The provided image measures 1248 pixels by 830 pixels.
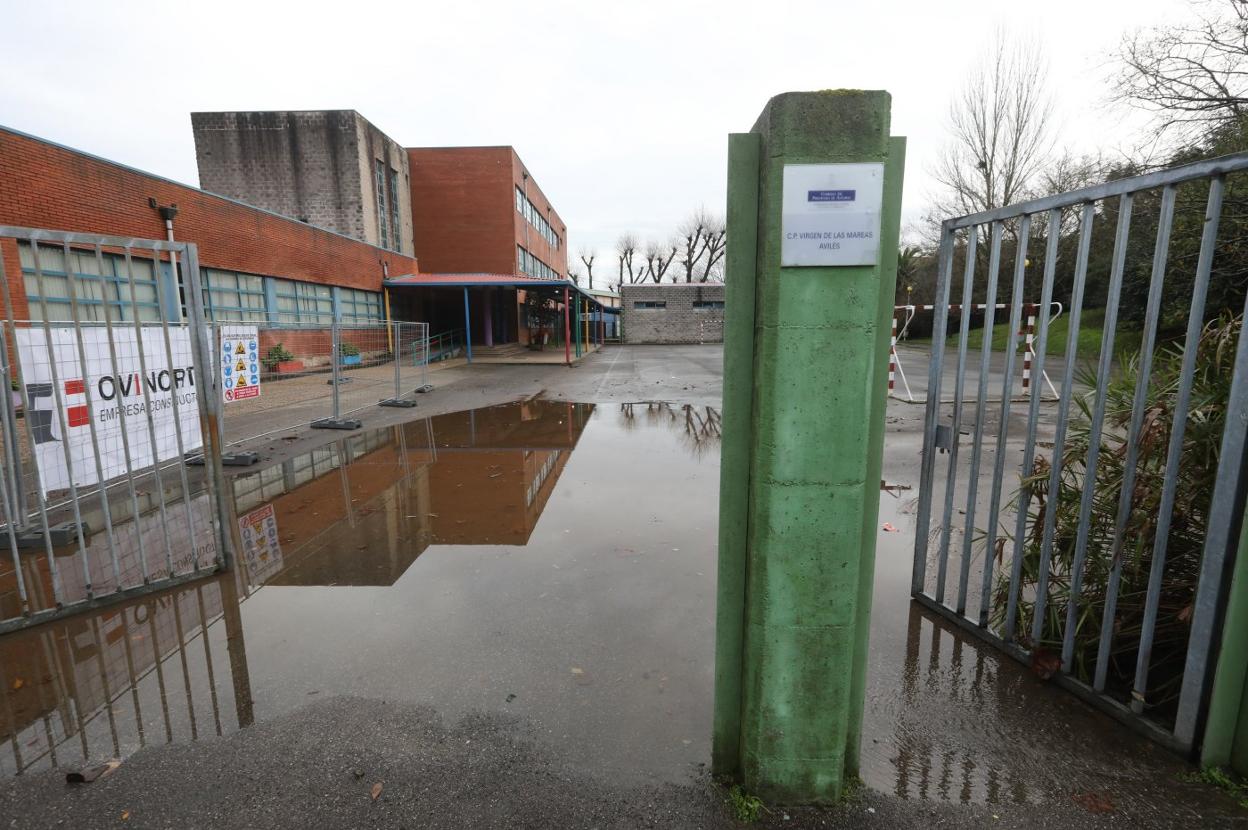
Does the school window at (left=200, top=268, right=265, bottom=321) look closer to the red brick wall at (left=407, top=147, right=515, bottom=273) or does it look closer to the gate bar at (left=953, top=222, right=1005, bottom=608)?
the red brick wall at (left=407, top=147, right=515, bottom=273)

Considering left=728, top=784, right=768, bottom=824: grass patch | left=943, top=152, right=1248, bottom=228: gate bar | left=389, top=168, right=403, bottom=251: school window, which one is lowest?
left=728, top=784, right=768, bottom=824: grass patch

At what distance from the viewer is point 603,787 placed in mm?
2197

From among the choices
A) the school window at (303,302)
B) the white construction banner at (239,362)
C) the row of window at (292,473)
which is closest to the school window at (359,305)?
the school window at (303,302)

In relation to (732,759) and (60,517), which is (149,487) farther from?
(732,759)

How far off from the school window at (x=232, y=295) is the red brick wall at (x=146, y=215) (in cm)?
27

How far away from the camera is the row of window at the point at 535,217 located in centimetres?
3347

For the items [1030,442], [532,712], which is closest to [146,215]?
[532,712]

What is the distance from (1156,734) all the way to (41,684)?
4861 mm

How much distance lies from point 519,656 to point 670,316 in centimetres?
3638

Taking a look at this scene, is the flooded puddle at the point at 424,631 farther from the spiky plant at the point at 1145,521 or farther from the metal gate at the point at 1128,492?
the spiky plant at the point at 1145,521

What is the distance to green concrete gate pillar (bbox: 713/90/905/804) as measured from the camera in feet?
5.71

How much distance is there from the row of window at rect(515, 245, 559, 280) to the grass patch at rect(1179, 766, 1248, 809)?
32.3m

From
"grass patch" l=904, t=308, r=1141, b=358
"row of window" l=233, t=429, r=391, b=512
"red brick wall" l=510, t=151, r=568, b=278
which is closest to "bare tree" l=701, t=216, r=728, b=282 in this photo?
"red brick wall" l=510, t=151, r=568, b=278

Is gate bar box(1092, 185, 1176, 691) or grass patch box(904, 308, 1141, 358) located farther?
grass patch box(904, 308, 1141, 358)
